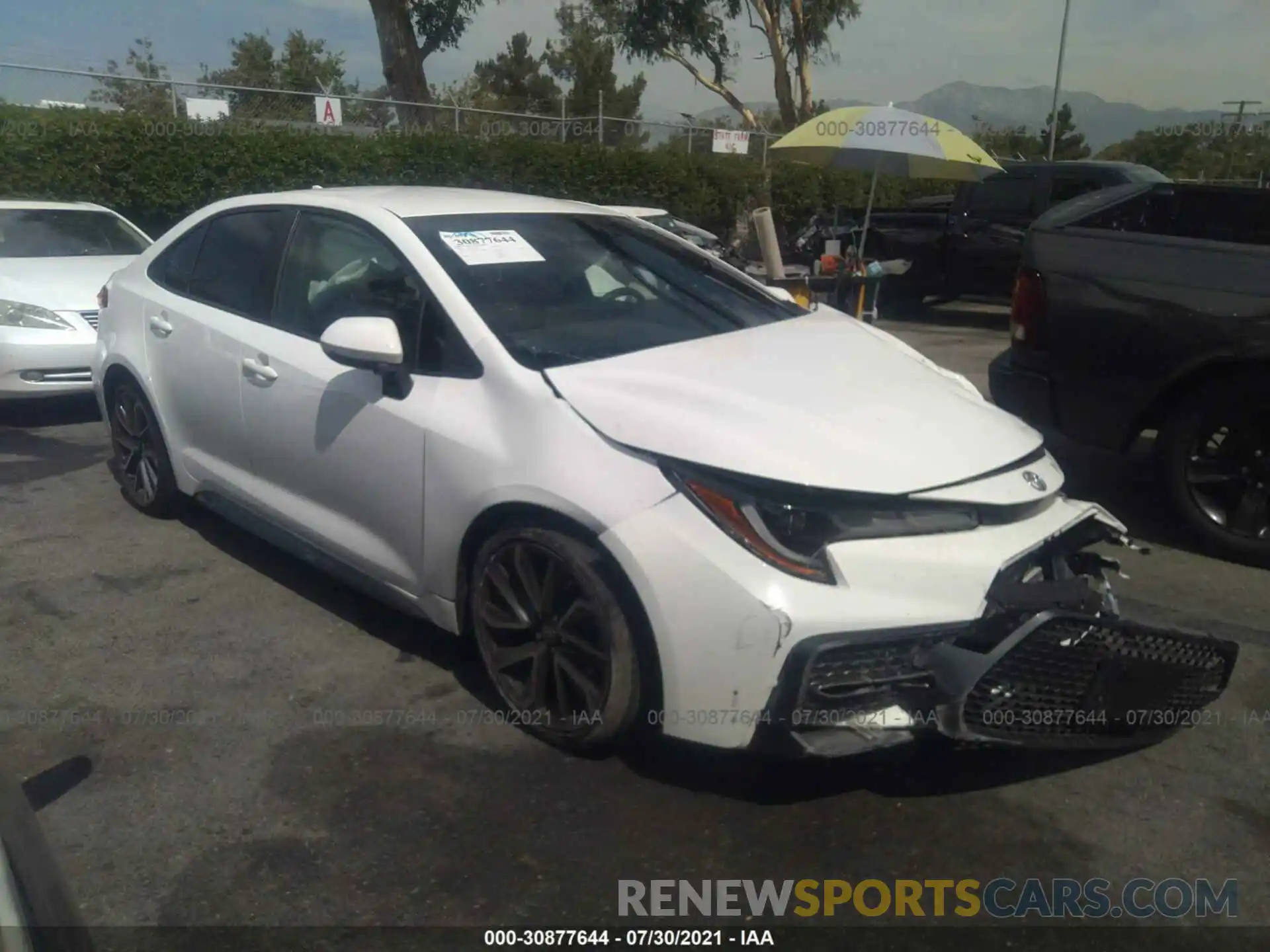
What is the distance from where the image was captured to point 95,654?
382cm

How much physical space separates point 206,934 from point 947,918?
1708 mm

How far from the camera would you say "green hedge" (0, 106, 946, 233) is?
1186 centimetres

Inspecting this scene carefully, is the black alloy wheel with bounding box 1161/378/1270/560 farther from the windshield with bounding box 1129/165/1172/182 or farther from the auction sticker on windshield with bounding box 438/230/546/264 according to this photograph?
the windshield with bounding box 1129/165/1172/182

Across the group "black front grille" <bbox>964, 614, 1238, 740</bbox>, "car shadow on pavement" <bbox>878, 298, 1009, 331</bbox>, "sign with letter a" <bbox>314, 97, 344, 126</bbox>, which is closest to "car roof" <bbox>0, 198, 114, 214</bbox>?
"sign with letter a" <bbox>314, 97, 344, 126</bbox>

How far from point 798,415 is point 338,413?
62.4 inches

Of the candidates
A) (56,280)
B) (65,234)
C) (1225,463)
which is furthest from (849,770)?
(65,234)

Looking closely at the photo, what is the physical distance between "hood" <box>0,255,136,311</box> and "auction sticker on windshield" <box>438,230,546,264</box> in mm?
4500

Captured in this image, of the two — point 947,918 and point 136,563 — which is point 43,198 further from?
point 947,918

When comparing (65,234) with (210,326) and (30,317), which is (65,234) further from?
(210,326)

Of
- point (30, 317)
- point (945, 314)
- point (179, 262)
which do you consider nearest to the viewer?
point (179, 262)

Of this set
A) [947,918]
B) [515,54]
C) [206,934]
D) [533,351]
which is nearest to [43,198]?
[533,351]

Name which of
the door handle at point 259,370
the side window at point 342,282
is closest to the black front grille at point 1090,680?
the side window at point 342,282

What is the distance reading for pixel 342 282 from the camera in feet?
12.8

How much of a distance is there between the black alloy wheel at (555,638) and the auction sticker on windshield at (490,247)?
41.2 inches
